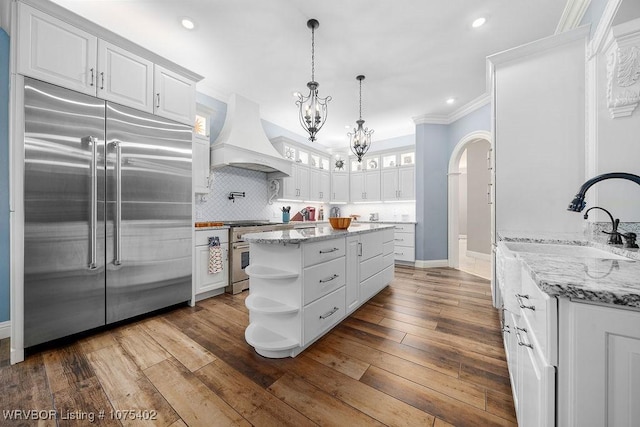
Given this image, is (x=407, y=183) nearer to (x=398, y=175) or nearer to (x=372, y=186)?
(x=398, y=175)

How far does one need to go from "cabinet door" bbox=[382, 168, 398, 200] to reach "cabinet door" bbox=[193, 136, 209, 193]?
12.4 feet

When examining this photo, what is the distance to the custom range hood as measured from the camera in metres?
3.52

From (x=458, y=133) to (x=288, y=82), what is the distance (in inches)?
130

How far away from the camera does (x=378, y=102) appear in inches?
170

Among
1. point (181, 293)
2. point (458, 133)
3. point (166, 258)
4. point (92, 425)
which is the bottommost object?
point (92, 425)

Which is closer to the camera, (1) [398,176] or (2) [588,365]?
(2) [588,365]

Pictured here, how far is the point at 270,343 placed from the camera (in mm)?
1835

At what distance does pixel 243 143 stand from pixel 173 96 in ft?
3.81

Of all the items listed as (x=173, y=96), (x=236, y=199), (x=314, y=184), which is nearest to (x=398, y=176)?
(x=314, y=184)

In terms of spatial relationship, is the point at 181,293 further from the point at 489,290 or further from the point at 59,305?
the point at 489,290

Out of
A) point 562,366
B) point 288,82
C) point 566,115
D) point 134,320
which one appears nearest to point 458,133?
point 566,115

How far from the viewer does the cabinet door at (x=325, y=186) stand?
5.83 meters

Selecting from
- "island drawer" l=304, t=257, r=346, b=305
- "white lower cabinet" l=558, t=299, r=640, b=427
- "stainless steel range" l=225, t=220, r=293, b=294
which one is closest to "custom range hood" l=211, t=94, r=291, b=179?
"stainless steel range" l=225, t=220, r=293, b=294

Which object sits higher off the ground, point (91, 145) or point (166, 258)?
point (91, 145)
